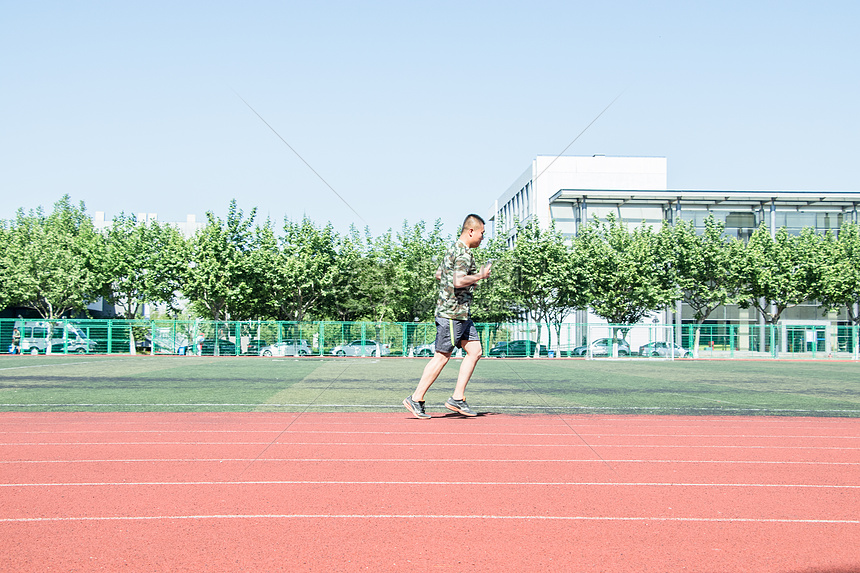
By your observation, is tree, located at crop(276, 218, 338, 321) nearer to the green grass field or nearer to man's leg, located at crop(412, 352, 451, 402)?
the green grass field

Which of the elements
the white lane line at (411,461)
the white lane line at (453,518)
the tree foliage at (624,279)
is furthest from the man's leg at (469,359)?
the tree foliage at (624,279)

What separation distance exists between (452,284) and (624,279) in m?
39.7

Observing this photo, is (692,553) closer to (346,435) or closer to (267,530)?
(267,530)

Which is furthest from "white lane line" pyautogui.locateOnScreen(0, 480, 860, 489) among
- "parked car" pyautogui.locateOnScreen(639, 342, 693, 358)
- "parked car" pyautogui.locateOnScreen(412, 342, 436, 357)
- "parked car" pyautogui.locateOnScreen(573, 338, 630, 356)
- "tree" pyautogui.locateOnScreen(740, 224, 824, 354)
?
"tree" pyautogui.locateOnScreen(740, 224, 824, 354)

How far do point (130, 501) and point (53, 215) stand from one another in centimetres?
7833

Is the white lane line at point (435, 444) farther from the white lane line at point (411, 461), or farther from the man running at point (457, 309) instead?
the man running at point (457, 309)

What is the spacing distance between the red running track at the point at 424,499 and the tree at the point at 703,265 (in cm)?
4138

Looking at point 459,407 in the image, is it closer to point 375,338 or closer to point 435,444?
point 435,444

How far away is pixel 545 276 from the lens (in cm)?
4522

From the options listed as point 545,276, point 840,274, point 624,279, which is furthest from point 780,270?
point 545,276

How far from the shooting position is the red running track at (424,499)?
3416 millimetres

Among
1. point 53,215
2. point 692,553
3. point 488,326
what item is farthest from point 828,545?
point 53,215

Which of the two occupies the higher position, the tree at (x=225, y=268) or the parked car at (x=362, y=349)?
the tree at (x=225, y=268)

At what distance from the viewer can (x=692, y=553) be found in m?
3.48
